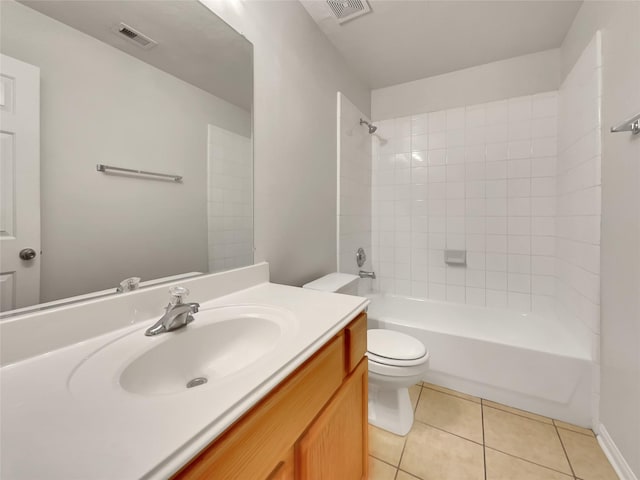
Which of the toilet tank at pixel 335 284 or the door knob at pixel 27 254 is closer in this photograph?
the door knob at pixel 27 254

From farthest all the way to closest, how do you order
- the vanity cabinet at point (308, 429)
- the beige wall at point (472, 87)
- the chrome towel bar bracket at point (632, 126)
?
the beige wall at point (472, 87)
the chrome towel bar bracket at point (632, 126)
the vanity cabinet at point (308, 429)

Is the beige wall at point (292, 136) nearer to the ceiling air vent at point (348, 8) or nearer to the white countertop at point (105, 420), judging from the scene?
the ceiling air vent at point (348, 8)

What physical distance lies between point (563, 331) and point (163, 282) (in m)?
2.23

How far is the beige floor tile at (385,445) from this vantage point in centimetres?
117

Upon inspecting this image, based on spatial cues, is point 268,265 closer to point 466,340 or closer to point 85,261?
point 85,261

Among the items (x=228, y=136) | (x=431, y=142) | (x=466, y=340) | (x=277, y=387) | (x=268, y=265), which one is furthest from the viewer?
(x=431, y=142)

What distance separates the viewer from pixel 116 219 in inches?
28.1

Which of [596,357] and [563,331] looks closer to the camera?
[596,357]

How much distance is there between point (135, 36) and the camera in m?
0.78

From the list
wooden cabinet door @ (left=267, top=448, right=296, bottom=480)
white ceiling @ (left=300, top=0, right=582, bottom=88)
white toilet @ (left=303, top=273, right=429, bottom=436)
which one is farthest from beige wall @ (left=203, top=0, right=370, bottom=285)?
wooden cabinet door @ (left=267, top=448, right=296, bottom=480)

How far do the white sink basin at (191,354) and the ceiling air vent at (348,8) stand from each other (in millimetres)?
1664

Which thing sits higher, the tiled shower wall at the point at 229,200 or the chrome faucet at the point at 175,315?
the tiled shower wall at the point at 229,200

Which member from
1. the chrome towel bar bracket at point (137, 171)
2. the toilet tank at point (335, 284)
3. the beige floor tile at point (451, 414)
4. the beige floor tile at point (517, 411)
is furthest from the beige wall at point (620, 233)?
the chrome towel bar bracket at point (137, 171)

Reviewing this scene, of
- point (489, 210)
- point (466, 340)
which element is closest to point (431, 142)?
point (489, 210)
